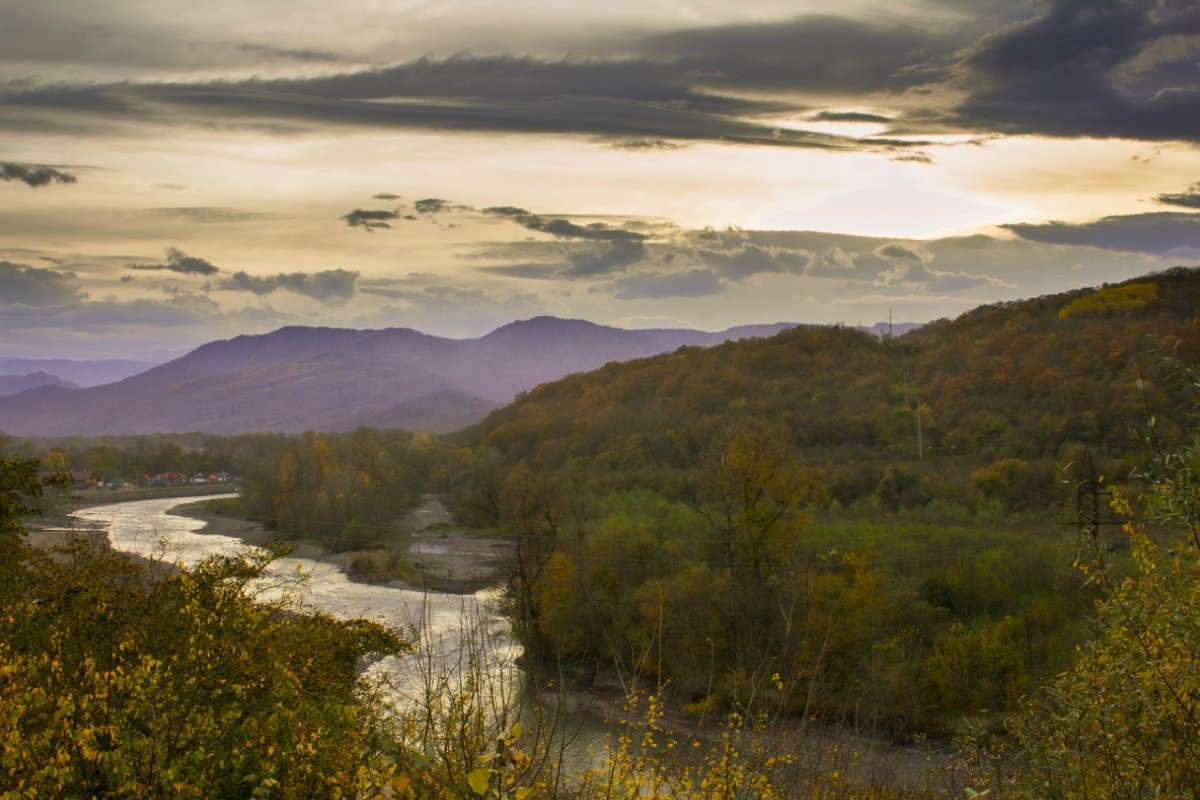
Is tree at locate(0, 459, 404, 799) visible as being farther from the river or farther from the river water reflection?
the river water reflection

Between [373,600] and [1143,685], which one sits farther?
[373,600]

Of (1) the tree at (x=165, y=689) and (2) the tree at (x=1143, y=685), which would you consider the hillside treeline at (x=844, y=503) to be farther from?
(1) the tree at (x=165, y=689)

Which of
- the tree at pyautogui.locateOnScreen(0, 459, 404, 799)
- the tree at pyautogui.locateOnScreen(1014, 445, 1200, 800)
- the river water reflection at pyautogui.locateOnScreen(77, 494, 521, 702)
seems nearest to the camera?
the tree at pyautogui.locateOnScreen(1014, 445, 1200, 800)

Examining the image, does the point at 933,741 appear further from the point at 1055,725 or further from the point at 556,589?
the point at 1055,725

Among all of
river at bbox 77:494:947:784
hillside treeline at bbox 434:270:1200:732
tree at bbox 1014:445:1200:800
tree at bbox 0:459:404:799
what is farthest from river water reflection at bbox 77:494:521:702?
tree at bbox 1014:445:1200:800

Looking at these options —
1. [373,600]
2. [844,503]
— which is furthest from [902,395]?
[373,600]

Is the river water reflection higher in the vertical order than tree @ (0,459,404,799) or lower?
lower

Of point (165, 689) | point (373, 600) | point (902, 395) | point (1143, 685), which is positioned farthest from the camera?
point (902, 395)

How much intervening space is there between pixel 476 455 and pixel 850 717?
53.3 m

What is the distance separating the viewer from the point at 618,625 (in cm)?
3591

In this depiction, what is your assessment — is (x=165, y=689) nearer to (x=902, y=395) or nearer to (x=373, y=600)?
(x=373, y=600)

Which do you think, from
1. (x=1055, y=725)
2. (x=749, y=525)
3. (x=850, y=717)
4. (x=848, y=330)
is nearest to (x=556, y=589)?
(x=749, y=525)

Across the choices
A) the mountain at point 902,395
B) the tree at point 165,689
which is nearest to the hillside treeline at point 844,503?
the mountain at point 902,395

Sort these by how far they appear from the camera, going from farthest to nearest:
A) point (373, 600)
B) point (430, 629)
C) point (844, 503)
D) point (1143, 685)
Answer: point (844, 503), point (373, 600), point (430, 629), point (1143, 685)
